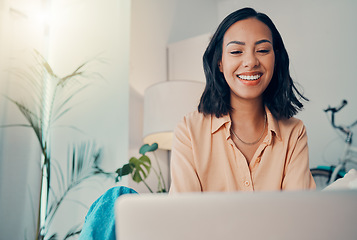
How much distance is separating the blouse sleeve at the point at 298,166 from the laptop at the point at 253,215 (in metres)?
0.72

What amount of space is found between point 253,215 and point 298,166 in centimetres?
81

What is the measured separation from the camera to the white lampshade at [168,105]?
93.4 inches

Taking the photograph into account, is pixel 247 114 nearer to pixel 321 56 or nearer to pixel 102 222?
pixel 102 222

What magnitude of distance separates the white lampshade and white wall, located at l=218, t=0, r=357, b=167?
128cm

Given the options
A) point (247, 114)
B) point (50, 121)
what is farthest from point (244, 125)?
point (50, 121)

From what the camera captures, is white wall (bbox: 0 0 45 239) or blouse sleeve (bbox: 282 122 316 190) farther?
white wall (bbox: 0 0 45 239)

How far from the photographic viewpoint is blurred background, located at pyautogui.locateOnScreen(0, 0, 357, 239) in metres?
2.16

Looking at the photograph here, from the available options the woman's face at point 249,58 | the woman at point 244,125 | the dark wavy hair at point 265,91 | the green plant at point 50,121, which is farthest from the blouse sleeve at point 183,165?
the green plant at point 50,121

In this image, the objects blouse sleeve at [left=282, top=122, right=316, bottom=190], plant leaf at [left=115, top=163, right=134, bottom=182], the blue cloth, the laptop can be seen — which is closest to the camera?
the laptop

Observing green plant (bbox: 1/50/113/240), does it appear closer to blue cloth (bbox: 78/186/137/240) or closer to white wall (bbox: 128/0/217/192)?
white wall (bbox: 128/0/217/192)

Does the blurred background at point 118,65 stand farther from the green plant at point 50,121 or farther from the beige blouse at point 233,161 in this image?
the beige blouse at point 233,161

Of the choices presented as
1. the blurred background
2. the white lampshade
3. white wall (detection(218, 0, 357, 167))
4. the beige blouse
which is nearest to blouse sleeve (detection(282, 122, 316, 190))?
the beige blouse

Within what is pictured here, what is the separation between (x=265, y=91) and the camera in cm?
130

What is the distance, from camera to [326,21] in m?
3.45
